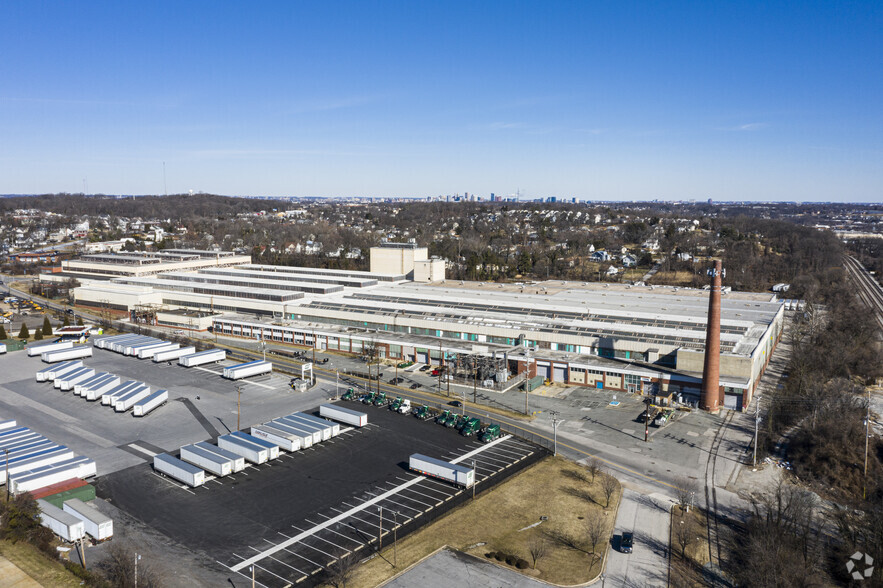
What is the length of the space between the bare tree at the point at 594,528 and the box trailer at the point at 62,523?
90.4 feet

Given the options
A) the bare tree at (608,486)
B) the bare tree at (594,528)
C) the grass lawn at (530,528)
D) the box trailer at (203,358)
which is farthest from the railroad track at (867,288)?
the box trailer at (203,358)

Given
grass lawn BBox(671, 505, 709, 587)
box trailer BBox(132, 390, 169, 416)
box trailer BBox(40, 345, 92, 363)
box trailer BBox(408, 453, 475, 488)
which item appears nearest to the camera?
grass lawn BBox(671, 505, 709, 587)

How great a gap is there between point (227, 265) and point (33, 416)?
253ft

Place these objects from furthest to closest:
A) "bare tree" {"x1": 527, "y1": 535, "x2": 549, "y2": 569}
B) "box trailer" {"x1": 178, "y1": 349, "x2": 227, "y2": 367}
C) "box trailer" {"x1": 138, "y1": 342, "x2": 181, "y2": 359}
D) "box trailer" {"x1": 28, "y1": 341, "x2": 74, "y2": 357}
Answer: "box trailer" {"x1": 28, "y1": 341, "x2": 74, "y2": 357}
"box trailer" {"x1": 138, "y1": 342, "x2": 181, "y2": 359}
"box trailer" {"x1": 178, "y1": 349, "x2": 227, "y2": 367}
"bare tree" {"x1": 527, "y1": 535, "x2": 549, "y2": 569}

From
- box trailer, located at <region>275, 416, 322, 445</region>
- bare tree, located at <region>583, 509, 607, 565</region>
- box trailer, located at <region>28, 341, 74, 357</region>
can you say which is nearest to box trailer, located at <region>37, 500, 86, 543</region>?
box trailer, located at <region>275, 416, 322, 445</region>

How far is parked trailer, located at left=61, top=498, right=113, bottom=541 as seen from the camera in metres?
32.2

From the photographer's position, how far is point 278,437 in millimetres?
45188

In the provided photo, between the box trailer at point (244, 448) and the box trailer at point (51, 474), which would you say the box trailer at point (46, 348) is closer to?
the box trailer at point (51, 474)

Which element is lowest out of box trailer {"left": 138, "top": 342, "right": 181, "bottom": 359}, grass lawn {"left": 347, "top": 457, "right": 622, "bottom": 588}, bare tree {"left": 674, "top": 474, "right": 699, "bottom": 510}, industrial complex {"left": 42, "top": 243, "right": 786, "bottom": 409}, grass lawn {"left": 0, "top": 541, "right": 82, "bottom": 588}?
grass lawn {"left": 347, "top": 457, "right": 622, "bottom": 588}

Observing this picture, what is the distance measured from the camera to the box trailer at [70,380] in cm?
5872

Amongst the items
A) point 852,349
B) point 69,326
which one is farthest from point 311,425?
point 852,349

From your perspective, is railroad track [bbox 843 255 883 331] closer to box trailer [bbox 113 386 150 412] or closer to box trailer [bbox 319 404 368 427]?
box trailer [bbox 319 404 368 427]

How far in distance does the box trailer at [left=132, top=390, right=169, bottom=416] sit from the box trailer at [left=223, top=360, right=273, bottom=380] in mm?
7361

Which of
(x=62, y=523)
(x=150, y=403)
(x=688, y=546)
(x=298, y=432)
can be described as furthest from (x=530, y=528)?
(x=150, y=403)
